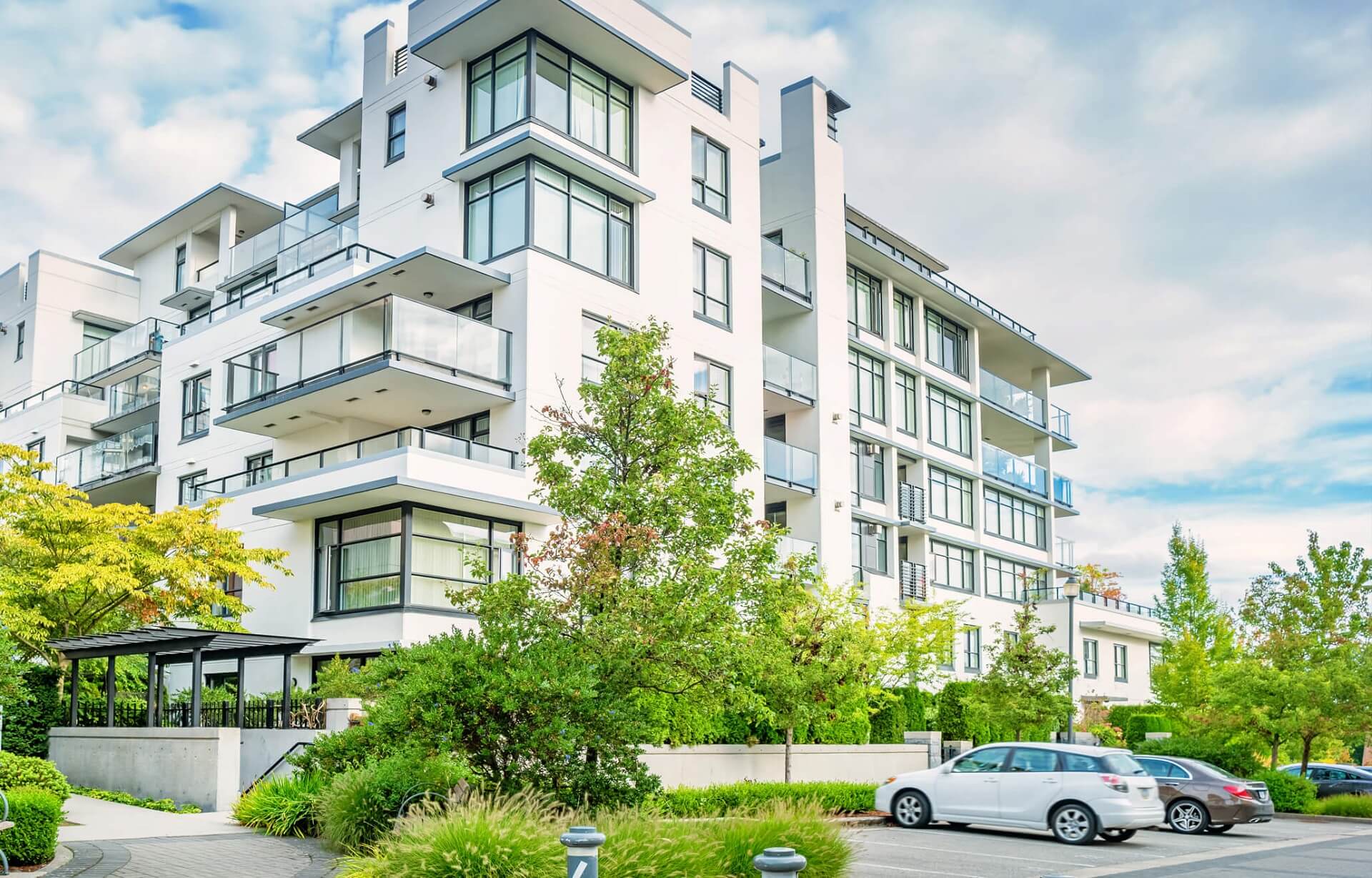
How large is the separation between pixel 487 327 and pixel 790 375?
11047 millimetres

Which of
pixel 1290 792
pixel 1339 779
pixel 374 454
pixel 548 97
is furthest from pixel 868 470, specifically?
pixel 374 454

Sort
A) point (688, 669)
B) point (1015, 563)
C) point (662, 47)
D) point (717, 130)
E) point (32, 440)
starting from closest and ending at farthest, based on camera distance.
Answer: point (688, 669) → point (662, 47) → point (717, 130) → point (32, 440) → point (1015, 563)

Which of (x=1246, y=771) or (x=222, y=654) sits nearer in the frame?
(x=222, y=654)

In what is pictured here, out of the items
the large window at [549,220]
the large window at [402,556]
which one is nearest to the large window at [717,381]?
the large window at [549,220]

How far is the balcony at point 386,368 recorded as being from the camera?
27625 millimetres

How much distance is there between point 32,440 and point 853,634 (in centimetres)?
3171

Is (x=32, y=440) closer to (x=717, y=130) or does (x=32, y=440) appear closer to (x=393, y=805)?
(x=717, y=130)

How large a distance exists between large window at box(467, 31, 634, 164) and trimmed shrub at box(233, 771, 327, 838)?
1692 centimetres

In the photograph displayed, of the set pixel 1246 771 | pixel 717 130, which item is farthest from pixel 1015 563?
pixel 717 130

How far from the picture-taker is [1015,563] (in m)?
51.9

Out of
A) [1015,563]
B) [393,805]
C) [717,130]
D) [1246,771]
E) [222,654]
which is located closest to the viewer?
[393,805]

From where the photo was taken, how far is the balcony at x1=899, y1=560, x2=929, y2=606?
43.3 meters

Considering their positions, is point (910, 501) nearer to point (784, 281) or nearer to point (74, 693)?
point (784, 281)

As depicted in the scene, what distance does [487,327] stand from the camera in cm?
2856
